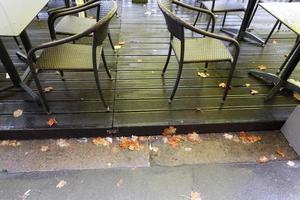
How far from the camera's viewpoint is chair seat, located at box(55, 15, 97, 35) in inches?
83.4

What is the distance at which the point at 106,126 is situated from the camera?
1797 mm

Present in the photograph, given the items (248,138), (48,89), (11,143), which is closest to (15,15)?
(48,89)

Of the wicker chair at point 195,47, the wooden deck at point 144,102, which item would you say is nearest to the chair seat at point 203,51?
the wicker chair at point 195,47

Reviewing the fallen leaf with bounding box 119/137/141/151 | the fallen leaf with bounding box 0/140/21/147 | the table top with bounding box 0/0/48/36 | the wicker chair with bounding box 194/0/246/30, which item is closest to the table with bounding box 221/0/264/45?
the wicker chair with bounding box 194/0/246/30

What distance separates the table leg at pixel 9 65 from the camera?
1830mm

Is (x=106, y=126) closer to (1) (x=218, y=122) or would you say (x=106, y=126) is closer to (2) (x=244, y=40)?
(1) (x=218, y=122)

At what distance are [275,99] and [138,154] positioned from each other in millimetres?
1288

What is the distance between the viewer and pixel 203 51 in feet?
6.15

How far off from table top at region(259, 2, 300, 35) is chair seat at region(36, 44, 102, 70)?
1.37 metres

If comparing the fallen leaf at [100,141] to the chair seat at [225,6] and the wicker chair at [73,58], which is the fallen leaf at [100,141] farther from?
Result: the chair seat at [225,6]

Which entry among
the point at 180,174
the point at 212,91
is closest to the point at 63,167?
the point at 180,174

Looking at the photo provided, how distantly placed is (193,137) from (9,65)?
5.18 ft

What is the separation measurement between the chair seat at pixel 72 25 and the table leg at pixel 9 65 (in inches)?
18.5

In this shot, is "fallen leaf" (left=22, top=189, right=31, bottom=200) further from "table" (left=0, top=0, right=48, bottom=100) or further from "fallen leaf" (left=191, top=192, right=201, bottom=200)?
"fallen leaf" (left=191, top=192, right=201, bottom=200)
